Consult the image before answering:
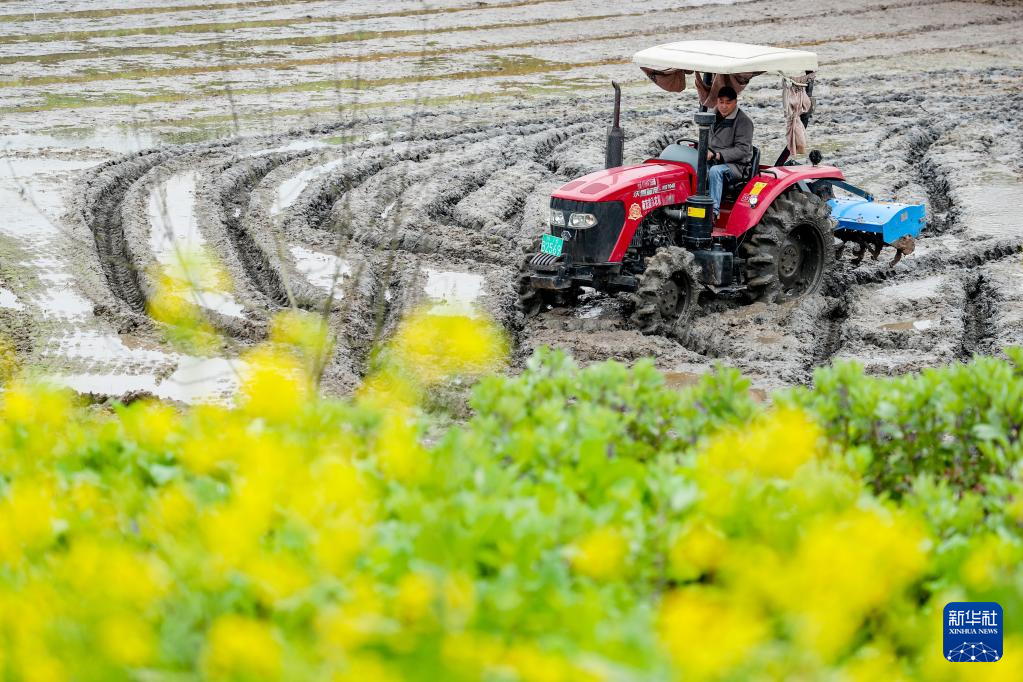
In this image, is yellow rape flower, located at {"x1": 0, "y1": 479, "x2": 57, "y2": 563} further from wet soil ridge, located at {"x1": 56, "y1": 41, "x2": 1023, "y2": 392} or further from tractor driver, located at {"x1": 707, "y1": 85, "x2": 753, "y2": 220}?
tractor driver, located at {"x1": 707, "y1": 85, "x2": 753, "y2": 220}

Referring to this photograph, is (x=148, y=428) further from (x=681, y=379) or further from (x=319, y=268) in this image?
(x=319, y=268)

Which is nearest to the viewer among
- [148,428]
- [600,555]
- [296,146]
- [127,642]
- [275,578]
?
[127,642]

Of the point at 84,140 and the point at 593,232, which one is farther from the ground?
the point at 84,140

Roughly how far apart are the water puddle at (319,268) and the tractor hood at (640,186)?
2263mm

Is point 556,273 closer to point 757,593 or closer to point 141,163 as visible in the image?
point 757,593

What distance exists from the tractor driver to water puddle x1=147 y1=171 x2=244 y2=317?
3947 millimetres

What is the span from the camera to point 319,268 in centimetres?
1058

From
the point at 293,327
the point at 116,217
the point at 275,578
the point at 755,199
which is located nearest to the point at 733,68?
the point at 755,199

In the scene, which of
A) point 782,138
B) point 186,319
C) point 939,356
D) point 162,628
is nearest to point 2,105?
point 186,319

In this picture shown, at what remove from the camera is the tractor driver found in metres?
9.30

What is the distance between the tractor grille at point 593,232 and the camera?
8.81 m

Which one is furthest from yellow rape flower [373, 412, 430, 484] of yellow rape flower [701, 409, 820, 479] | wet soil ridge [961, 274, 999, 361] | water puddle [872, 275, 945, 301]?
water puddle [872, 275, 945, 301]

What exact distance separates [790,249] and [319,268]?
417cm

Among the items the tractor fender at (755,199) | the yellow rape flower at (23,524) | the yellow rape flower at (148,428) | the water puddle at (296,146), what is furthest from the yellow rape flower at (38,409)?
the water puddle at (296,146)
